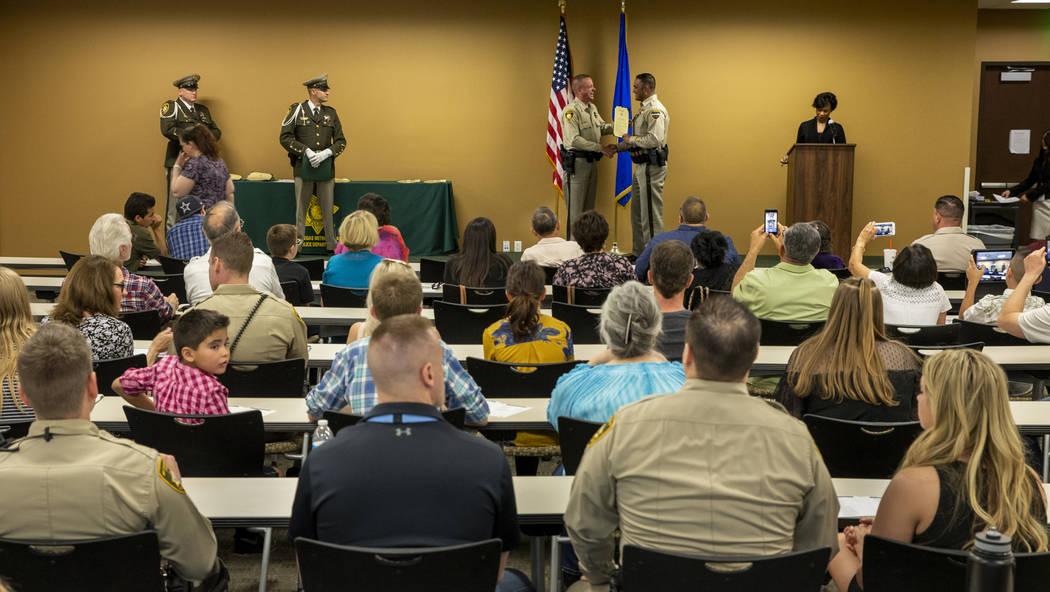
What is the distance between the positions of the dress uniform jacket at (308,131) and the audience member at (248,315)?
21.4 feet

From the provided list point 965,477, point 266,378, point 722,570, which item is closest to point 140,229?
point 266,378

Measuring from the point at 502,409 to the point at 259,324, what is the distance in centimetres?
116

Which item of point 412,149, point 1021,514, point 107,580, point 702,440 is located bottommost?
point 107,580

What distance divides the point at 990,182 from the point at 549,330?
36.8 ft

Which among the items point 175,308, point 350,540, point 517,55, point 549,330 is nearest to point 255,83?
point 517,55

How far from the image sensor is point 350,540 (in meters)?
2.21

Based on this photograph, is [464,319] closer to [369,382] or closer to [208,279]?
[208,279]

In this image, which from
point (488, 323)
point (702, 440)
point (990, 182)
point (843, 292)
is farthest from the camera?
point (990, 182)

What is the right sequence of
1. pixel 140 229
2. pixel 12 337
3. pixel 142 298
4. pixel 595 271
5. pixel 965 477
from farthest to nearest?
pixel 140 229 → pixel 595 271 → pixel 142 298 → pixel 12 337 → pixel 965 477

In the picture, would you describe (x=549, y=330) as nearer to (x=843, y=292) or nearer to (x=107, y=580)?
(x=843, y=292)

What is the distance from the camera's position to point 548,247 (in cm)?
712

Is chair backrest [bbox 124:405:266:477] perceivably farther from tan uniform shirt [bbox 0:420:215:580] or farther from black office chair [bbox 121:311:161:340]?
black office chair [bbox 121:311:161:340]

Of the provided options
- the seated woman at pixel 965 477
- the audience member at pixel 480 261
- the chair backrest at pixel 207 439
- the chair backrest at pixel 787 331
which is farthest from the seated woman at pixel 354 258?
the seated woman at pixel 965 477

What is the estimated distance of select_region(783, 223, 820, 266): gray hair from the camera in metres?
5.07
